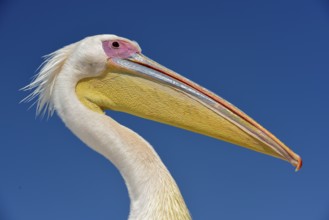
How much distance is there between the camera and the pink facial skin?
4062mm

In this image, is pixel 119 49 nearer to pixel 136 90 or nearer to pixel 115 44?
pixel 115 44

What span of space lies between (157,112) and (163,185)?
2.85 feet

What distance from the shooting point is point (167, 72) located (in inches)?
159

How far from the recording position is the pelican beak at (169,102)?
3.69 m

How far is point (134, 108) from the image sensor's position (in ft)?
13.3

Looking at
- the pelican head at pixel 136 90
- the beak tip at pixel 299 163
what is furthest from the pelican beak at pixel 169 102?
the beak tip at pixel 299 163

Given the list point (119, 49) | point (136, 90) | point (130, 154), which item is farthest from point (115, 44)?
point (130, 154)

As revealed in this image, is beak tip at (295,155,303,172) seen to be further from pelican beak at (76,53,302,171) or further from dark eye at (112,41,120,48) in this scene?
dark eye at (112,41,120,48)

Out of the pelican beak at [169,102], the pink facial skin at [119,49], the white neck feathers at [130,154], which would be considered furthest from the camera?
the pink facial skin at [119,49]

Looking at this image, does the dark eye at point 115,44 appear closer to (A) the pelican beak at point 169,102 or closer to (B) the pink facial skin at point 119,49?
(B) the pink facial skin at point 119,49

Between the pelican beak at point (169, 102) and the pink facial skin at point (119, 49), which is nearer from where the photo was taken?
the pelican beak at point (169, 102)

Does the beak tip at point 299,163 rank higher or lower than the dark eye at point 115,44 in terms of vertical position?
lower

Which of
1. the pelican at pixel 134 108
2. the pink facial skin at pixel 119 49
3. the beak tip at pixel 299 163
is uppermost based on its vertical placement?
the pink facial skin at pixel 119 49

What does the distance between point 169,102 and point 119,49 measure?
2.53 feet
